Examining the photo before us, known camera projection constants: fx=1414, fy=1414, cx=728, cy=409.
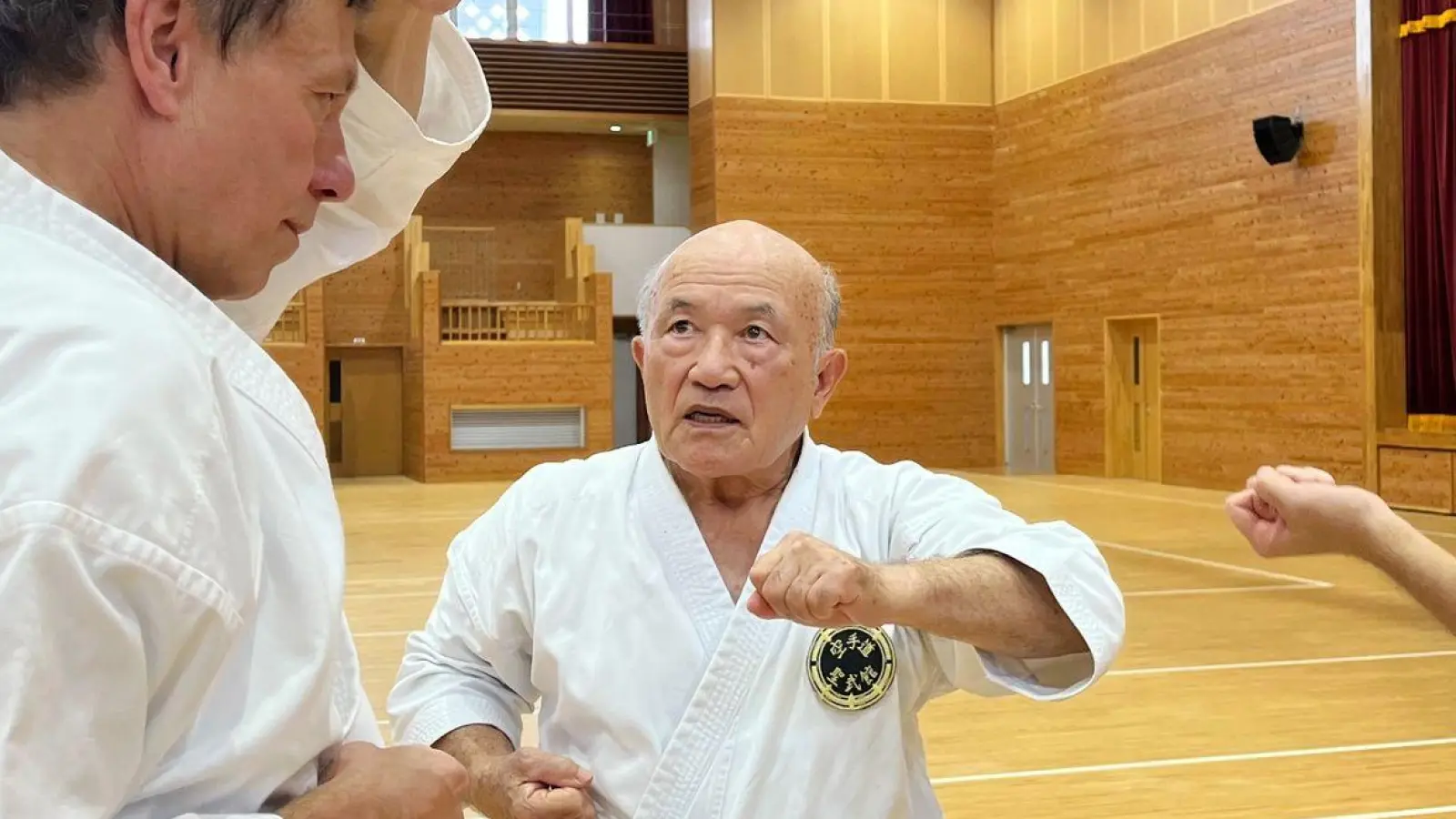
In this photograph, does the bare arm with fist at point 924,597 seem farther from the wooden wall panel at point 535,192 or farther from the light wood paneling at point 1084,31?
the wooden wall panel at point 535,192

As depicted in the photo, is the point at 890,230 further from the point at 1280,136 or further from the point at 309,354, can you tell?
the point at 309,354

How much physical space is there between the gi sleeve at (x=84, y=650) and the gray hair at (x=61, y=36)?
0.35m

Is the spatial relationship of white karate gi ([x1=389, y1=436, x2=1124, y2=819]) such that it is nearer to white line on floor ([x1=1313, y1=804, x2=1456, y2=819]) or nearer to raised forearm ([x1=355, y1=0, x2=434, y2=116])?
raised forearm ([x1=355, y1=0, x2=434, y2=116])

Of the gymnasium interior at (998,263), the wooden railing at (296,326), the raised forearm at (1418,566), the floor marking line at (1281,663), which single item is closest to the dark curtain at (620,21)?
the gymnasium interior at (998,263)

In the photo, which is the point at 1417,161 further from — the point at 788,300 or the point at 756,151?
the point at 788,300

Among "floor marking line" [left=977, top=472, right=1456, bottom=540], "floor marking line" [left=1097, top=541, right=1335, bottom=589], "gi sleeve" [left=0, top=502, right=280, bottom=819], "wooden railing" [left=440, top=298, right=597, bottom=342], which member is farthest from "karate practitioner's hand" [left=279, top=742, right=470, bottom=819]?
"wooden railing" [left=440, top=298, right=597, bottom=342]

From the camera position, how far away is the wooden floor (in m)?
4.30

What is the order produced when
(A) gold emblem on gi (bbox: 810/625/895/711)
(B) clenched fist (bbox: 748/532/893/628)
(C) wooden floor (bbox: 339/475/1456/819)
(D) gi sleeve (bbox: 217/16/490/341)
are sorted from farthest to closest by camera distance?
1. (C) wooden floor (bbox: 339/475/1456/819)
2. (A) gold emblem on gi (bbox: 810/625/895/711)
3. (B) clenched fist (bbox: 748/532/893/628)
4. (D) gi sleeve (bbox: 217/16/490/341)

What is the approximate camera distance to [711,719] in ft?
6.65

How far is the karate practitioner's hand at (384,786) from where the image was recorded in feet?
3.38

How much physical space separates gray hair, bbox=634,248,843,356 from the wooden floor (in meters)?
2.26

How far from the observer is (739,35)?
18828 millimetres

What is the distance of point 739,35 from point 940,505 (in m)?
17.5

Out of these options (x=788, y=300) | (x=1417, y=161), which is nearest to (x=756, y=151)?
(x=1417, y=161)
